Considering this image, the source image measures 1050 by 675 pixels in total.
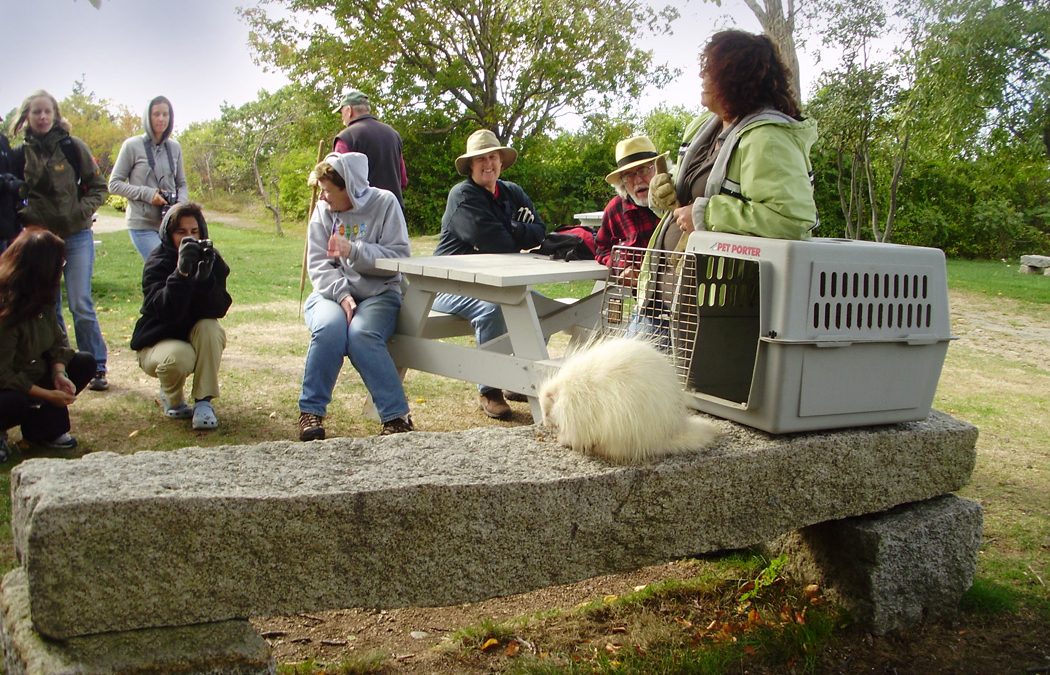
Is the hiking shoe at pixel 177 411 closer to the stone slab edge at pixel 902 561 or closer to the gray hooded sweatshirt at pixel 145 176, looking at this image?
the gray hooded sweatshirt at pixel 145 176

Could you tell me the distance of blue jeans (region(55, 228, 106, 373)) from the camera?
18.8 feet

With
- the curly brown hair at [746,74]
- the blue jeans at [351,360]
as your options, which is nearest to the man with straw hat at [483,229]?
the blue jeans at [351,360]

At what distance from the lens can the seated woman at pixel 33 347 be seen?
4.27m

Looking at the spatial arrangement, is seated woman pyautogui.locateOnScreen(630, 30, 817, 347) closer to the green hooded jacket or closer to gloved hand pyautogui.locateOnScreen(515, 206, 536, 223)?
gloved hand pyautogui.locateOnScreen(515, 206, 536, 223)

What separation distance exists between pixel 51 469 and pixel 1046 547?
11.6ft

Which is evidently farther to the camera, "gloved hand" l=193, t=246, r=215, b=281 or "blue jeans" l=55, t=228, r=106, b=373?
"blue jeans" l=55, t=228, r=106, b=373

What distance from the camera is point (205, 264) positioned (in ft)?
15.5

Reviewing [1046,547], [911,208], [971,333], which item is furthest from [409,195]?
[1046,547]

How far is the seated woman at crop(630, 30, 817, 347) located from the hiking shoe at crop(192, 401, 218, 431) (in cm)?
269

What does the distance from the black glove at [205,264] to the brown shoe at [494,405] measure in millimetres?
1710

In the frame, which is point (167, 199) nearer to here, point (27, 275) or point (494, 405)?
point (27, 275)

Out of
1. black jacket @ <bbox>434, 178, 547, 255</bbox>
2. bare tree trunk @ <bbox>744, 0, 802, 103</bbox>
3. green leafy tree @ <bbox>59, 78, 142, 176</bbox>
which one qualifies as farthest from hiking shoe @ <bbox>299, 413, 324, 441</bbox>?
green leafy tree @ <bbox>59, 78, 142, 176</bbox>

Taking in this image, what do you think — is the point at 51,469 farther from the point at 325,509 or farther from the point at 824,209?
the point at 824,209

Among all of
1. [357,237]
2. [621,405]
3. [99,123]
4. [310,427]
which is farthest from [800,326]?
[99,123]
